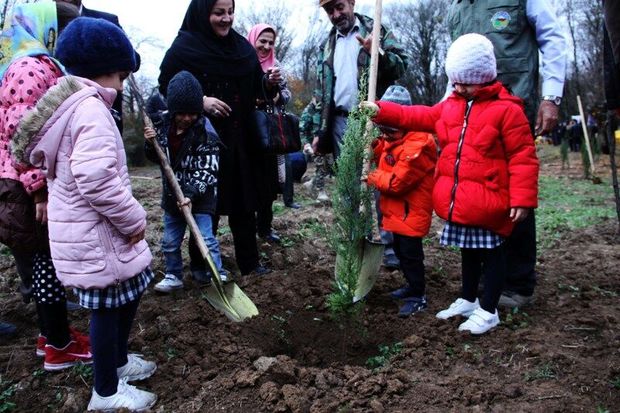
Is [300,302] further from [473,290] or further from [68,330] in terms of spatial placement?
[68,330]

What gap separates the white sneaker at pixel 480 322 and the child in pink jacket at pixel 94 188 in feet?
5.83

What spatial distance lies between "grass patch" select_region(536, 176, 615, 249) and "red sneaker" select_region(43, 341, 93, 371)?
4357 millimetres

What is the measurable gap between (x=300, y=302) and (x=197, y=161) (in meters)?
1.18

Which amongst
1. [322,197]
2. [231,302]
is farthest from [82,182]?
[322,197]

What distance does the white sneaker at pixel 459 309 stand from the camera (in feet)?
10.9

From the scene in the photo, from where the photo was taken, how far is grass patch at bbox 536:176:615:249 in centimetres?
629

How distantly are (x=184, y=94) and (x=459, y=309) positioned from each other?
217 cm

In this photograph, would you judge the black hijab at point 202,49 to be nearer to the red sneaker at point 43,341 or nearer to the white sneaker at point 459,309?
the red sneaker at point 43,341

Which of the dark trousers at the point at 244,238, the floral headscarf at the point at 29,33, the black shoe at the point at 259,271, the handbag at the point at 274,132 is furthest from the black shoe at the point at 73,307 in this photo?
the handbag at the point at 274,132

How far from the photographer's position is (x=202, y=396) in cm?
253

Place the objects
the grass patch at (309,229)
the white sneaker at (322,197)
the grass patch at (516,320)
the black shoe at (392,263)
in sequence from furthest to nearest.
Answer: the white sneaker at (322,197)
the grass patch at (309,229)
the black shoe at (392,263)
the grass patch at (516,320)

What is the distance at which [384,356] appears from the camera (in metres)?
2.98

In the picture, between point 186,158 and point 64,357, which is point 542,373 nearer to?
point 64,357

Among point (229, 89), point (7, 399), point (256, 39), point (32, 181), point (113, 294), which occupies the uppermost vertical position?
point (256, 39)
